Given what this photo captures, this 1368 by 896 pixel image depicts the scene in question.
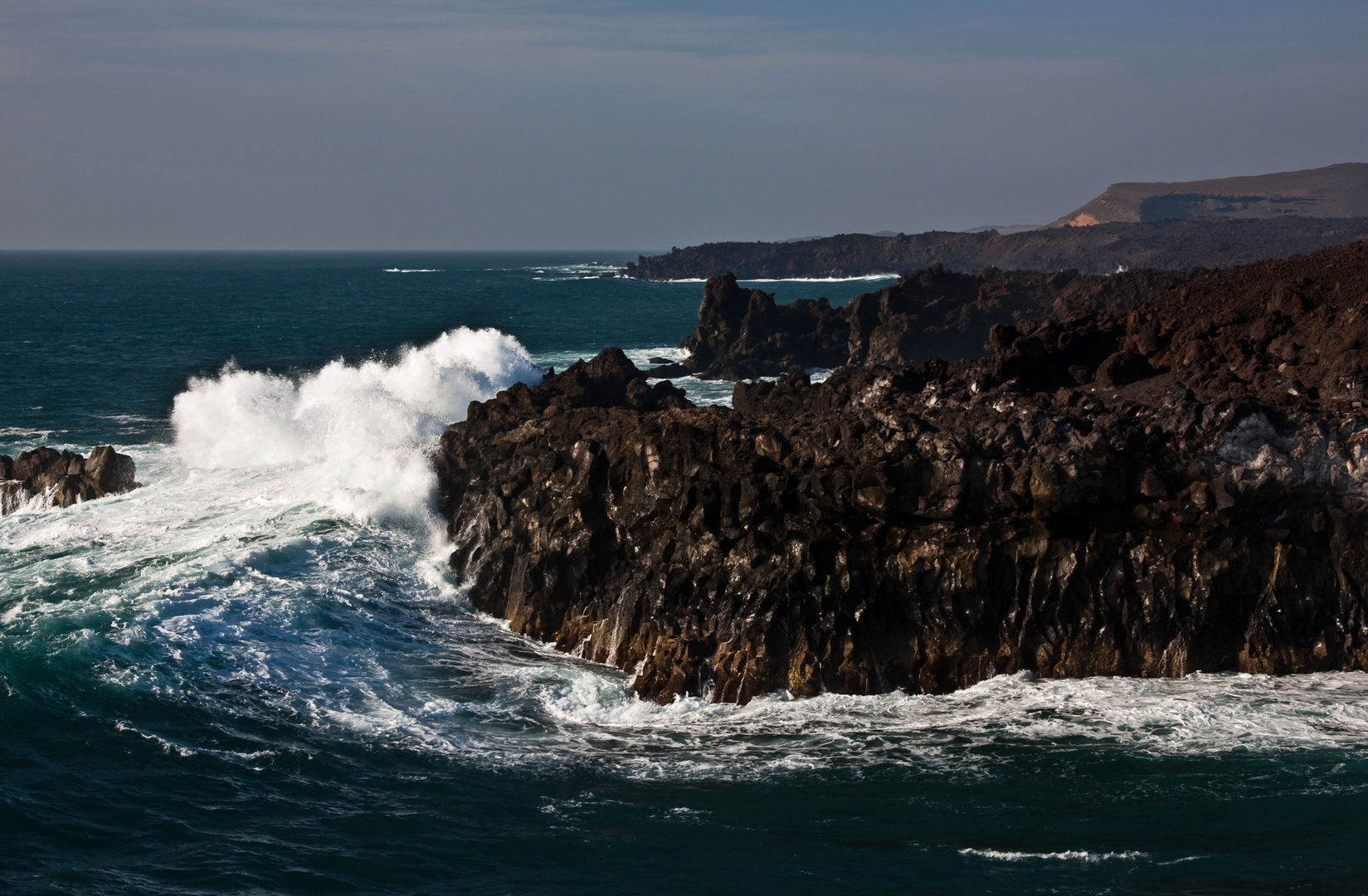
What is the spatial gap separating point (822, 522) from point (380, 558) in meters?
8.81

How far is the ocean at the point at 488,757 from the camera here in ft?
37.9

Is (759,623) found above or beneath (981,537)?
beneath

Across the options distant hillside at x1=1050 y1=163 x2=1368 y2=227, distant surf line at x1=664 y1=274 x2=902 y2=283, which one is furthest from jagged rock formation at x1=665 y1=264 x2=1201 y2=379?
distant hillside at x1=1050 y1=163 x2=1368 y2=227

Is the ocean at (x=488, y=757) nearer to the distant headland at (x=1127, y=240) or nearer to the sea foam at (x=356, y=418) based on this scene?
the sea foam at (x=356, y=418)

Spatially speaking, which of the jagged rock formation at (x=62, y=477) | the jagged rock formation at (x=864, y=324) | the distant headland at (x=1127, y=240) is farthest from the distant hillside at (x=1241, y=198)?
the jagged rock formation at (x=62, y=477)

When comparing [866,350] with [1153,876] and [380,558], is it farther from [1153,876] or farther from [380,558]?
[1153,876]

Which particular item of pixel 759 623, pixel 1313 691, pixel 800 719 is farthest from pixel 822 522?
pixel 1313 691

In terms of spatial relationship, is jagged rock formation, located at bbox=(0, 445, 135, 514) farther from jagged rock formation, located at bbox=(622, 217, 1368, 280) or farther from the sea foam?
jagged rock formation, located at bbox=(622, 217, 1368, 280)

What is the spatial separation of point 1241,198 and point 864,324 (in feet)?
471

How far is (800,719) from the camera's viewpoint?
15148 millimetres

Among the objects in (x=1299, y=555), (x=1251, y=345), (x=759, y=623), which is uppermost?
(x=1251, y=345)

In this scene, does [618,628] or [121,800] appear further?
[618,628]

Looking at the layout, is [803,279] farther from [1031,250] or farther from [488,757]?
[488,757]

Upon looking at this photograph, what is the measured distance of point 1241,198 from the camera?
172 meters
